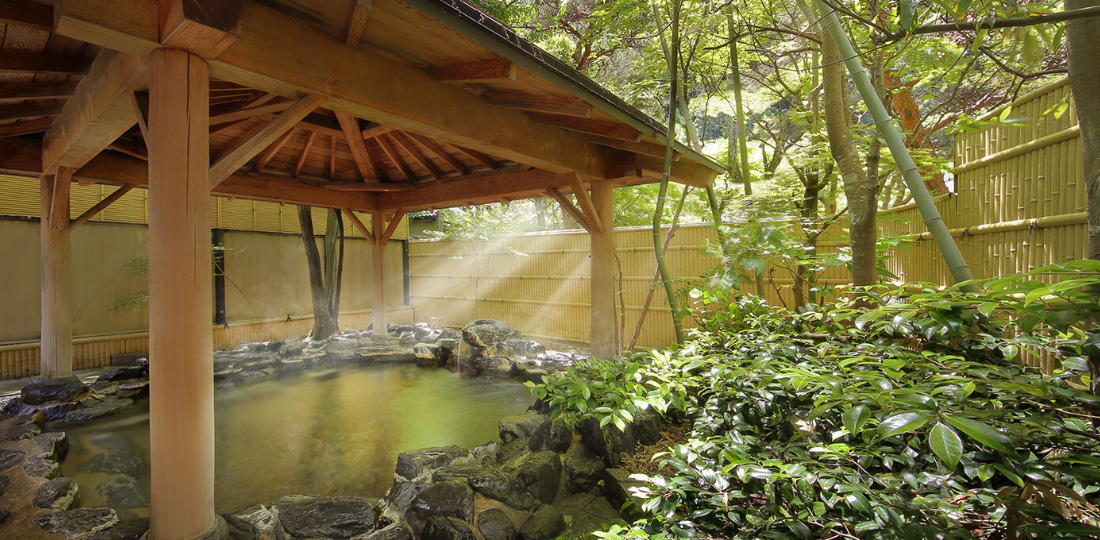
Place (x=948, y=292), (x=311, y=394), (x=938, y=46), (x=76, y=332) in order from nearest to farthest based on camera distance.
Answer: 1. (x=948, y=292)
2. (x=938, y=46)
3. (x=311, y=394)
4. (x=76, y=332)

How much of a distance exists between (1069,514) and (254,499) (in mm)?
3761

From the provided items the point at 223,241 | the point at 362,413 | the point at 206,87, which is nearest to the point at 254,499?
the point at 362,413

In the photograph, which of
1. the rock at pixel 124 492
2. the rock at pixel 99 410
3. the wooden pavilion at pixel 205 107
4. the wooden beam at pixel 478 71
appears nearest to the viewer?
the wooden pavilion at pixel 205 107

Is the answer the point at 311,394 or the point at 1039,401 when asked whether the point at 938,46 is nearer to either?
the point at 1039,401

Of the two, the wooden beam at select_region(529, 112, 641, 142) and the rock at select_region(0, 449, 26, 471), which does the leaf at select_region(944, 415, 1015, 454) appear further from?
the rock at select_region(0, 449, 26, 471)

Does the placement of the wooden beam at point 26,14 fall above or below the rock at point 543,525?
above

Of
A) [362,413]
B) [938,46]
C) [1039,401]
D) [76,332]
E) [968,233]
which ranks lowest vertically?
[362,413]

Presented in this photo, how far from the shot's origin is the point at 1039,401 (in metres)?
0.91

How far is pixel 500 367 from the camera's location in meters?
6.40

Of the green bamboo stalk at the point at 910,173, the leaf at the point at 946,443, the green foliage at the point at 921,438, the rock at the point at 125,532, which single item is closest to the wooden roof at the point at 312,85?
the green bamboo stalk at the point at 910,173

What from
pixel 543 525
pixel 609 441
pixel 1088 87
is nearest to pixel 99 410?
pixel 543 525

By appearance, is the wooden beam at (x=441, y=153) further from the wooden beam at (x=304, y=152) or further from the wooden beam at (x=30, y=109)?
the wooden beam at (x=30, y=109)

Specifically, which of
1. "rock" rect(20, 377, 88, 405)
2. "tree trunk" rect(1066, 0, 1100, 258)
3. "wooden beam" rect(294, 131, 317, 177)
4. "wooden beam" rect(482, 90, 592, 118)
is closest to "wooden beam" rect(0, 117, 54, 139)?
"wooden beam" rect(294, 131, 317, 177)

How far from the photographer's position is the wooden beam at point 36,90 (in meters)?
2.96
